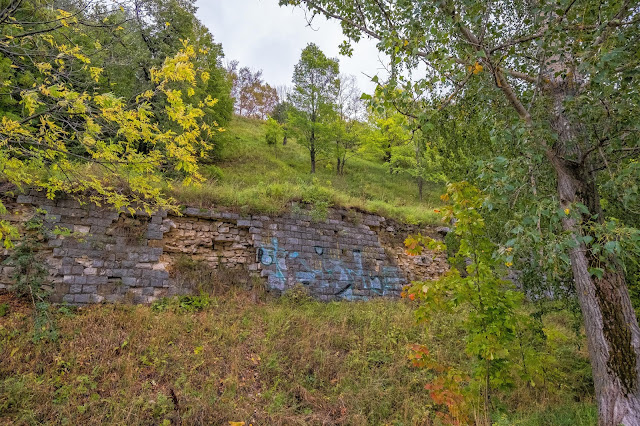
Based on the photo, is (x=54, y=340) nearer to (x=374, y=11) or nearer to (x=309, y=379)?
(x=309, y=379)

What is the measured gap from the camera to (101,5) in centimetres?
442

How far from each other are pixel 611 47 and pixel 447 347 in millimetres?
5427

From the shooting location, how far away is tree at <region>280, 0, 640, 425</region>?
9.01ft

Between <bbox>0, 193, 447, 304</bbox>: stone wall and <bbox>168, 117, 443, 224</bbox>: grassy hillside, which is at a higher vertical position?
<bbox>168, 117, 443, 224</bbox>: grassy hillside

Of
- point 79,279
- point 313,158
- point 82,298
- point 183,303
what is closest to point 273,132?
point 313,158

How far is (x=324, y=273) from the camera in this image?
27.9ft

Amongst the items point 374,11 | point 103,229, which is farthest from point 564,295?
point 103,229

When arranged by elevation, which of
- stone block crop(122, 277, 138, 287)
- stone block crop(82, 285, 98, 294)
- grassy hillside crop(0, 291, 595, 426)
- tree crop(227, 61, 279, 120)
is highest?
tree crop(227, 61, 279, 120)

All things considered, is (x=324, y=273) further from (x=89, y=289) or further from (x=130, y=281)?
(x=89, y=289)

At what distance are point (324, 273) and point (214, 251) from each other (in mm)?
2687

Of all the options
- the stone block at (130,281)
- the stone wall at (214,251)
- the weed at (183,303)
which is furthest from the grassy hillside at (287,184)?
the weed at (183,303)

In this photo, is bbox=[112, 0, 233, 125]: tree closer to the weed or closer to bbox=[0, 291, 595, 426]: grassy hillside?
the weed

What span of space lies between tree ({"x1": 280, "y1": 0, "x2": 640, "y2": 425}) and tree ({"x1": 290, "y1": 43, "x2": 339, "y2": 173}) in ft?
46.1

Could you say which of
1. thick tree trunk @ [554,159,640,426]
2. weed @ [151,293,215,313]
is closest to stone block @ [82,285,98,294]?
weed @ [151,293,215,313]
